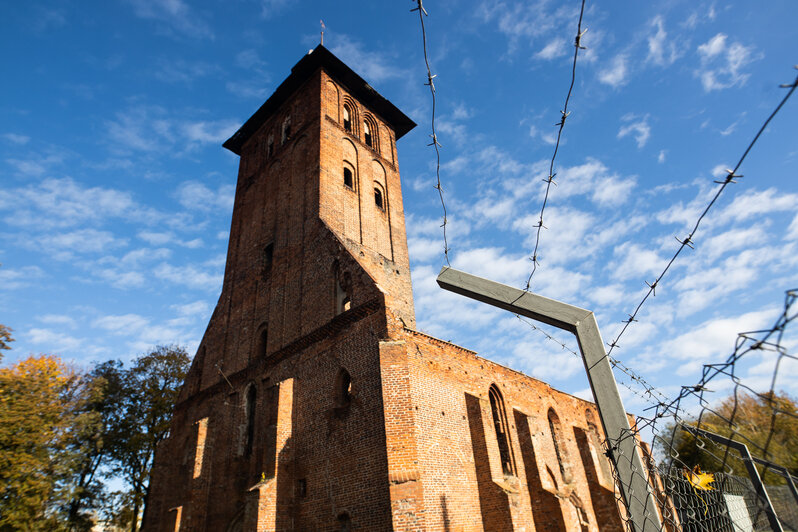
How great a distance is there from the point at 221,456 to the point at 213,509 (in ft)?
5.35

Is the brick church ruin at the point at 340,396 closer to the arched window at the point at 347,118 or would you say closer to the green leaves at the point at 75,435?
the arched window at the point at 347,118

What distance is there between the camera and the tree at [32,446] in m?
16.5

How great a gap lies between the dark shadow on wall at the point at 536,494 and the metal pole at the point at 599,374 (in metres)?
10.8

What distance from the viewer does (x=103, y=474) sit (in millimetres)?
24359

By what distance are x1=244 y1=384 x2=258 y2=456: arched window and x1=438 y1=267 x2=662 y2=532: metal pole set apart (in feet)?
41.7

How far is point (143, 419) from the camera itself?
Answer: 83.9ft

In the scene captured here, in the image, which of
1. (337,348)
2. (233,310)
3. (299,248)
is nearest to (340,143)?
(299,248)

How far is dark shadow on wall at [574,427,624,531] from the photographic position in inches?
643

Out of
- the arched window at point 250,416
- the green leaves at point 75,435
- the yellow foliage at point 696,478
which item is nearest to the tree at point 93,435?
the green leaves at point 75,435

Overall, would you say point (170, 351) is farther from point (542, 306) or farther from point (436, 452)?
point (542, 306)

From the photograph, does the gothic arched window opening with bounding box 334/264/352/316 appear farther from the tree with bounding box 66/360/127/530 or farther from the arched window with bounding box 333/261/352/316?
the tree with bounding box 66/360/127/530

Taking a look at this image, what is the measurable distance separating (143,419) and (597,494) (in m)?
23.6

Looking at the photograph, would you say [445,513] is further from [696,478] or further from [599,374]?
[599,374]

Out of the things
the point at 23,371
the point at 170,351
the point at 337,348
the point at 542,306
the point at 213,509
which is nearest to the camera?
the point at 542,306
